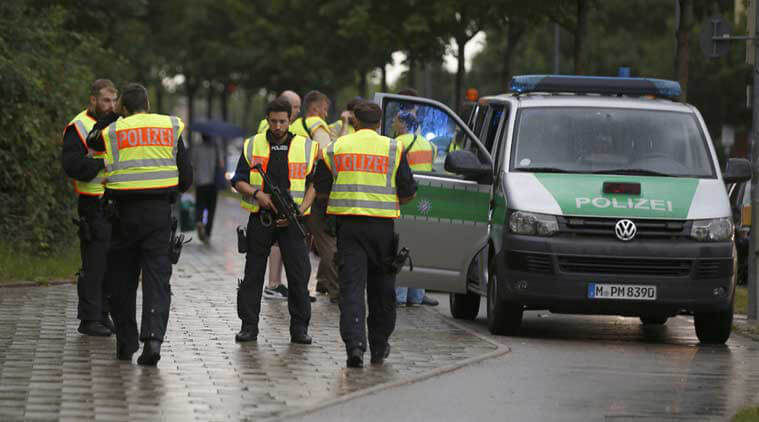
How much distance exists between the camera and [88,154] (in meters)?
11.9

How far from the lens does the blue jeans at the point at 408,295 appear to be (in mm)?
15969

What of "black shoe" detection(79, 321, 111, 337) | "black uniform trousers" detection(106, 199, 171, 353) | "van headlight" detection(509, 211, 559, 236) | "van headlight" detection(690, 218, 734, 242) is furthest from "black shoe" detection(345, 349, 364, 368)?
"van headlight" detection(690, 218, 734, 242)

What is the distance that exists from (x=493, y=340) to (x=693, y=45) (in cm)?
4300

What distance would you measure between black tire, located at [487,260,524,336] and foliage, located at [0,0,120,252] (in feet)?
21.4

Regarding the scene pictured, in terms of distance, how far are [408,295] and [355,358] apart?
216 inches

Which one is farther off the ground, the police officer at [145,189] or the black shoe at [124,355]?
the police officer at [145,189]

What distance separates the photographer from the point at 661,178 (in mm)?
13148

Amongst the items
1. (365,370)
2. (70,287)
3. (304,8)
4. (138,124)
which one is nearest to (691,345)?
(365,370)

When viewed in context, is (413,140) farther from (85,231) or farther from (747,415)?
(747,415)

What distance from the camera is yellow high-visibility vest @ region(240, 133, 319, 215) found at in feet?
39.4

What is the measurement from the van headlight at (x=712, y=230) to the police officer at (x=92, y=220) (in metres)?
4.46

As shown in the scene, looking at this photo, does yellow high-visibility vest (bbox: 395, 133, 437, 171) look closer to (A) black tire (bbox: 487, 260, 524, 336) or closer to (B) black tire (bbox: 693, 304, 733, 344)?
(A) black tire (bbox: 487, 260, 524, 336)

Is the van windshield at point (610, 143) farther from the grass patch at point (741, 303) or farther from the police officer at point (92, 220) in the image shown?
the police officer at point (92, 220)

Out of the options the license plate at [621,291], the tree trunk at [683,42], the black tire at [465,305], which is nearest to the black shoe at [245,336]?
the license plate at [621,291]
